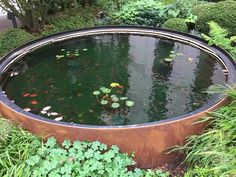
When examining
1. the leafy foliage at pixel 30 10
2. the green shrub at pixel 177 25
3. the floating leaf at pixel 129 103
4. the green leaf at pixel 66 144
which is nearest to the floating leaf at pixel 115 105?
the floating leaf at pixel 129 103

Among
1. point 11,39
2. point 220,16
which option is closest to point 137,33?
point 220,16

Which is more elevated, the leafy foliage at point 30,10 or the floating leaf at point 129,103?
the leafy foliage at point 30,10

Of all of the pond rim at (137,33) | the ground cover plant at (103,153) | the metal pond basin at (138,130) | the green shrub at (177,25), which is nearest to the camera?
the ground cover plant at (103,153)

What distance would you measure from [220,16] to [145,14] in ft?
5.33

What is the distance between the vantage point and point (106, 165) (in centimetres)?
295

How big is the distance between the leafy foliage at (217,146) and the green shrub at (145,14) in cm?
366

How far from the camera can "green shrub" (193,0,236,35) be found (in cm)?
562

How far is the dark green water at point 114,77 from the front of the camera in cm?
360

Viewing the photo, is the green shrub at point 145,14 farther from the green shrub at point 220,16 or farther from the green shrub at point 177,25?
the green shrub at point 220,16

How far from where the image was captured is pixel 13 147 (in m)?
Answer: 3.07

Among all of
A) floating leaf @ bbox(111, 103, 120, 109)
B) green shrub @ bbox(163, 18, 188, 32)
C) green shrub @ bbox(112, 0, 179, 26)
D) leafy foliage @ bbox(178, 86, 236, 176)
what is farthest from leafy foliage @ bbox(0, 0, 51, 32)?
leafy foliage @ bbox(178, 86, 236, 176)

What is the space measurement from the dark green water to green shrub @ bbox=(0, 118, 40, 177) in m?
0.45

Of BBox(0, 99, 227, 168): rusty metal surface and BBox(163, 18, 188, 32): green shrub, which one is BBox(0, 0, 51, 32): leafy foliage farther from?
BBox(0, 99, 227, 168): rusty metal surface

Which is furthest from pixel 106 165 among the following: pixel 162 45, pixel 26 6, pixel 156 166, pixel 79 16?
pixel 79 16
